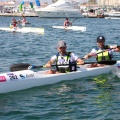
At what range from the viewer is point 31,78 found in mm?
10797

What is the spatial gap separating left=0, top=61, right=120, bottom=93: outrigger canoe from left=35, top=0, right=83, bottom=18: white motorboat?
76.1m

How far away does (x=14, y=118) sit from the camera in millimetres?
8359

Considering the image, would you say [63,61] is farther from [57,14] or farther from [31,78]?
[57,14]

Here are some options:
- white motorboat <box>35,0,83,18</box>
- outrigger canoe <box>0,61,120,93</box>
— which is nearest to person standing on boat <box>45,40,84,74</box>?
outrigger canoe <box>0,61,120,93</box>

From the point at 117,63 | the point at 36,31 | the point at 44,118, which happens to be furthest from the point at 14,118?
the point at 36,31

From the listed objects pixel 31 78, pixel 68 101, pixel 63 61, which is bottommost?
pixel 68 101

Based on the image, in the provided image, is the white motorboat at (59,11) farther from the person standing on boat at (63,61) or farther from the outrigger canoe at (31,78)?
the person standing on boat at (63,61)

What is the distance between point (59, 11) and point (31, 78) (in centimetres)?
7837

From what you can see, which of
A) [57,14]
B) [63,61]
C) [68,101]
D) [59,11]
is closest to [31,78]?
[63,61]

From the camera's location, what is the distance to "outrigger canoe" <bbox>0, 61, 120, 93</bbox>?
1013 cm

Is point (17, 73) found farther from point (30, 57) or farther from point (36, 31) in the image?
point (36, 31)

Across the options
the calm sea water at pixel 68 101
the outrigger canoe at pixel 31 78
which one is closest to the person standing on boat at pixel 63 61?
the outrigger canoe at pixel 31 78

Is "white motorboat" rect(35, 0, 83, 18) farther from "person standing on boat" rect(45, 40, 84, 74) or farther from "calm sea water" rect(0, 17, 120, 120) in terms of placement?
"person standing on boat" rect(45, 40, 84, 74)

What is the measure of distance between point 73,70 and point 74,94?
1670mm
